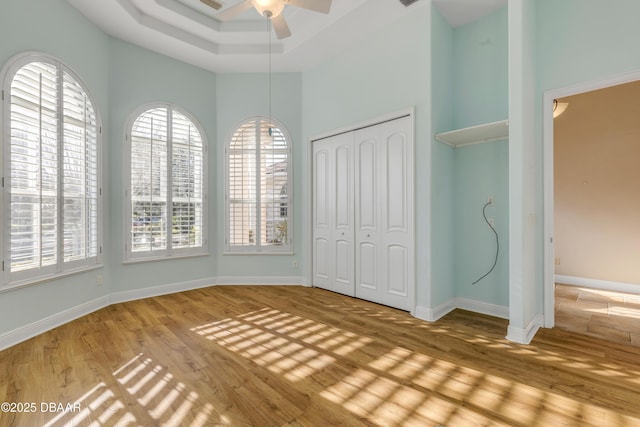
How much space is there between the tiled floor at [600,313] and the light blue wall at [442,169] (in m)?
1.23

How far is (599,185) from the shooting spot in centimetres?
468

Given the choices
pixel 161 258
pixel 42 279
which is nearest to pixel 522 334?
pixel 161 258

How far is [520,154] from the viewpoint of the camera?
9.18 feet

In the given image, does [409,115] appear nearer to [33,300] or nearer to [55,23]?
[55,23]

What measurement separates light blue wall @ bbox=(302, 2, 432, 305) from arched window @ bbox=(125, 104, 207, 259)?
2.13 meters

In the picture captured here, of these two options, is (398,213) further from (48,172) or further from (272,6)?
(48,172)

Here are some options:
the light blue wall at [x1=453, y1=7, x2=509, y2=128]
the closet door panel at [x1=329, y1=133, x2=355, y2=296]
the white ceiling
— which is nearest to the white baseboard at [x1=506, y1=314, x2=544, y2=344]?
the closet door panel at [x1=329, y1=133, x2=355, y2=296]

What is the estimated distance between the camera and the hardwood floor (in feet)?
6.00

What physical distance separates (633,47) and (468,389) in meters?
3.31

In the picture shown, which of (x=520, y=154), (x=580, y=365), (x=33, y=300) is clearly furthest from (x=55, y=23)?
(x=580, y=365)

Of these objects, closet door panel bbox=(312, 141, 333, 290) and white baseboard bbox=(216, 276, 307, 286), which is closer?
closet door panel bbox=(312, 141, 333, 290)

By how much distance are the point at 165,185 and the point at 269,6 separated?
3.04 meters

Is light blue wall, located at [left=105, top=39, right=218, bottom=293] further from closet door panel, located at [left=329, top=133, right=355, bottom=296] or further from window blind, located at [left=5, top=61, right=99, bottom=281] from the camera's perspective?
closet door panel, located at [left=329, top=133, right=355, bottom=296]

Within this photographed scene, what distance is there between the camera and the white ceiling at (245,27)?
3.48 m
